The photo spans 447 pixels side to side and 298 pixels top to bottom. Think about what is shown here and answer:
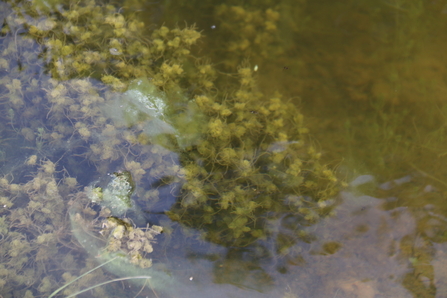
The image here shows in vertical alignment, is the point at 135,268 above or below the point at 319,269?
below

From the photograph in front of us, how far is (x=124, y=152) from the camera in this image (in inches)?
96.5

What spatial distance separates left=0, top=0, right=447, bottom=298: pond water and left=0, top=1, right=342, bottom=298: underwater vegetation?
1 centimetres

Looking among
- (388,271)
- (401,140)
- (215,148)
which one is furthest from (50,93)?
(388,271)

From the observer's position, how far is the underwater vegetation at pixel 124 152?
7.73ft

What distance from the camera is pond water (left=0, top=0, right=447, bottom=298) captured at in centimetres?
238

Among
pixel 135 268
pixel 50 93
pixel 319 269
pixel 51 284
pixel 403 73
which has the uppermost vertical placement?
pixel 403 73

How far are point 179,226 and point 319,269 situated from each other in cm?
119

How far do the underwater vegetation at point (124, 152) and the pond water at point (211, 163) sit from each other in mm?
12

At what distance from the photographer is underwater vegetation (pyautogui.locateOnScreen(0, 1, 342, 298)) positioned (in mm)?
2355

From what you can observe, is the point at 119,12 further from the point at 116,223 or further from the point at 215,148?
the point at 116,223

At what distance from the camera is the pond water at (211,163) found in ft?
7.80

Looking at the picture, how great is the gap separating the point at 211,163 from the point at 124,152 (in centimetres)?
72

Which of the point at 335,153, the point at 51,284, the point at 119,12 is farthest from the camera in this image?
the point at 119,12

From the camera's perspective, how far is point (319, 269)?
7.97 ft
